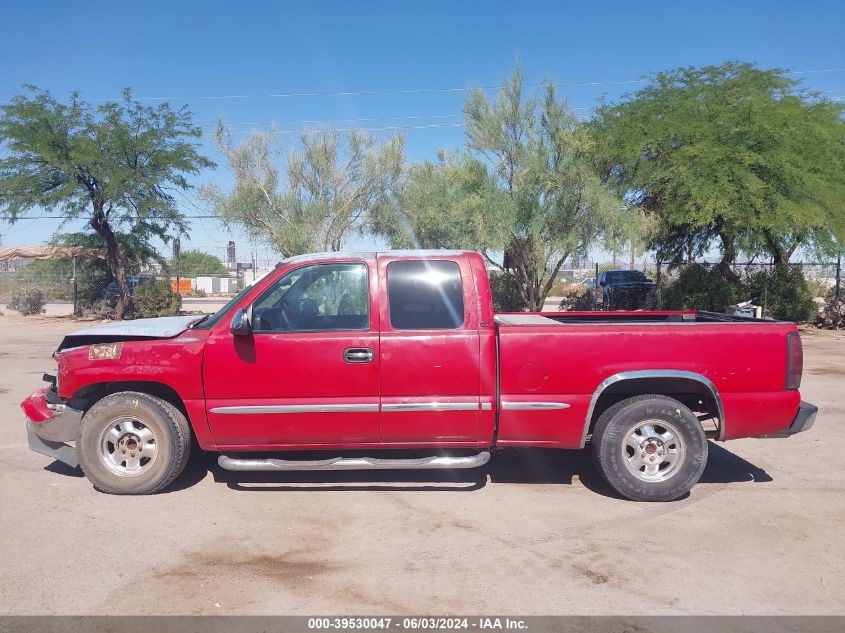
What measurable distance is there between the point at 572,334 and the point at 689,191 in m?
12.3

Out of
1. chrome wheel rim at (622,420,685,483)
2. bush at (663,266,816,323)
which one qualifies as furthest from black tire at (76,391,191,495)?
bush at (663,266,816,323)

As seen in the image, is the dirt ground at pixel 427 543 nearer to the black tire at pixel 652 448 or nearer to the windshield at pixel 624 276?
the black tire at pixel 652 448

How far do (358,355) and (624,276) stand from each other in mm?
21626

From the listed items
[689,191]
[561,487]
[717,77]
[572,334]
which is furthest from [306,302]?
[717,77]

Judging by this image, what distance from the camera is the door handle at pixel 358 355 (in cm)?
502

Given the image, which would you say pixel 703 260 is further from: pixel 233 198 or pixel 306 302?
pixel 306 302

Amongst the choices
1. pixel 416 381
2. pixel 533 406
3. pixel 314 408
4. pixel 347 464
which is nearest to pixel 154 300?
pixel 314 408

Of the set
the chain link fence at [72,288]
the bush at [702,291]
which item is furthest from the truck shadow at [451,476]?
the chain link fence at [72,288]

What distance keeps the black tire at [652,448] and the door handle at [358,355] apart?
1.88m

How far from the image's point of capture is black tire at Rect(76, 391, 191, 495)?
516cm

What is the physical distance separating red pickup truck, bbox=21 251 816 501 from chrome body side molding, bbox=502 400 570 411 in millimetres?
11

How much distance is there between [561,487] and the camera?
18.5ft

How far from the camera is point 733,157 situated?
15.5m

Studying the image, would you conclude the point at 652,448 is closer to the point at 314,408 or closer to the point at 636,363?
the point at 636,363
